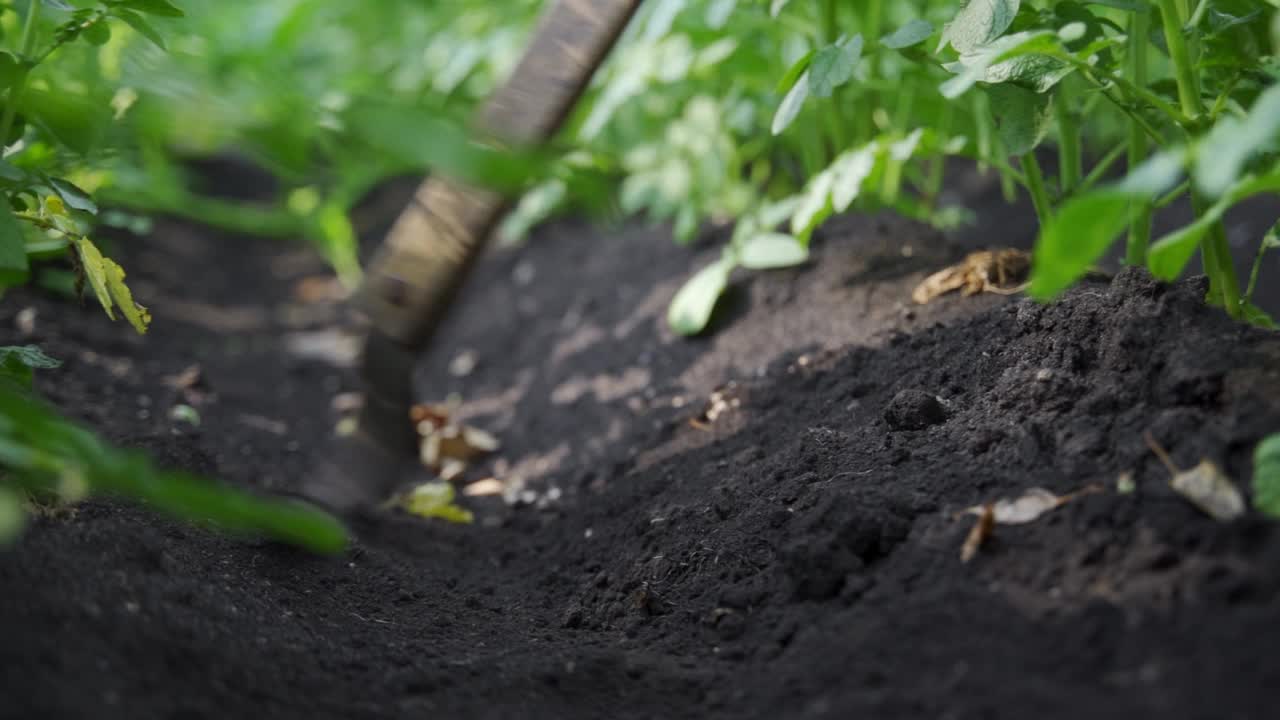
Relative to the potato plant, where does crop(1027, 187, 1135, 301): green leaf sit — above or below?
above

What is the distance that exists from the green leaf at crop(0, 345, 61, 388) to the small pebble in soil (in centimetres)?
117

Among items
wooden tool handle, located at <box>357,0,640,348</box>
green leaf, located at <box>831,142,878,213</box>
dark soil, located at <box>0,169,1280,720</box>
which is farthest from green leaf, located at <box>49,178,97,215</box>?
green leaf, located at <box>831,142,878,213</box>

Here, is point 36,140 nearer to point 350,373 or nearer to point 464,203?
point 464,203

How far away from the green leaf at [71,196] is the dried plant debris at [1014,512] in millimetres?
1205

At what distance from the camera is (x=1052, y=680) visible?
899 mm

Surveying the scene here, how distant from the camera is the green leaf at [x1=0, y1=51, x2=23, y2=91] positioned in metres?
1.33

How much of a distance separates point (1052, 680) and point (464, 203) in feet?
5.25

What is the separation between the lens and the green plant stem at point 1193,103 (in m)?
1.37

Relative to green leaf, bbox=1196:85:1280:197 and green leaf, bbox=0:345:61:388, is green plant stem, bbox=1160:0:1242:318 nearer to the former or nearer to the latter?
green leaf, bbox=1196:85:1280:197

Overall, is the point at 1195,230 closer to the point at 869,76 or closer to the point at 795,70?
the point at 795,70

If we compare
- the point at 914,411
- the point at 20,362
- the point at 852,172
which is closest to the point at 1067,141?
the point at 852,172

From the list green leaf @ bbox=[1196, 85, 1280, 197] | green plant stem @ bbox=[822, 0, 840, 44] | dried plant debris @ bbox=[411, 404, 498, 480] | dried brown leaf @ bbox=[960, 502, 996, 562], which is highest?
green leaf @ bbox=[1196, 85, 1280, 197]

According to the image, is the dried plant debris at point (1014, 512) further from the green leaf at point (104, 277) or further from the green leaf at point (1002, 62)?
the green leaf at point (104, 277)

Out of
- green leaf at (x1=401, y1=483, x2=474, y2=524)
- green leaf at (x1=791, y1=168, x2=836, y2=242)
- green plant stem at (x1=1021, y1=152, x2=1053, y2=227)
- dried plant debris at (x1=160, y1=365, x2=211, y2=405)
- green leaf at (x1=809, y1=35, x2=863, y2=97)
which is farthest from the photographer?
dried plant debris at (x1=160, y1=365, x2=211, y2=405)
